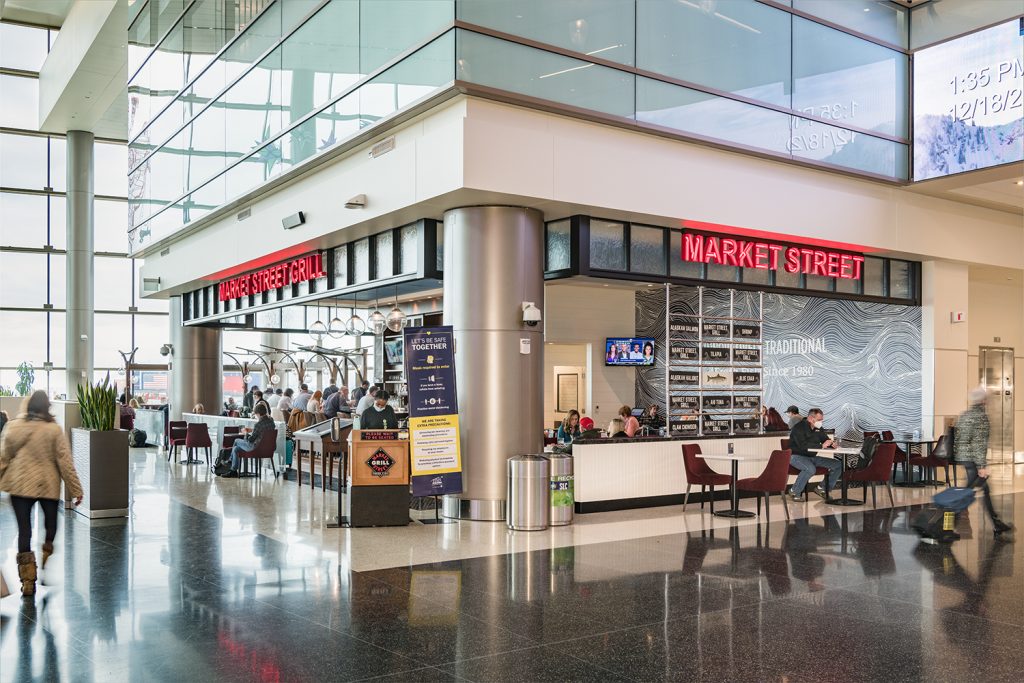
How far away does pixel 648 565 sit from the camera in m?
7.96

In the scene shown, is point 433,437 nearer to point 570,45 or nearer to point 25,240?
point 570,45

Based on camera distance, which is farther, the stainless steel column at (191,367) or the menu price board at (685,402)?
the stainless steel column at (191,367)

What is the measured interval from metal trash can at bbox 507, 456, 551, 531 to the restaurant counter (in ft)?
3.16

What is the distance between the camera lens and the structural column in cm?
1505

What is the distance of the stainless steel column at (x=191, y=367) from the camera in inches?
856

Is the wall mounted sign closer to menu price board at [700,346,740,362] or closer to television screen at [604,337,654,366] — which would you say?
menu price board at [700,346,740,362]

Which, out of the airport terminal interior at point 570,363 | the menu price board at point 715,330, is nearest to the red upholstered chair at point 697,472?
the airport terminal interior at point 570,363

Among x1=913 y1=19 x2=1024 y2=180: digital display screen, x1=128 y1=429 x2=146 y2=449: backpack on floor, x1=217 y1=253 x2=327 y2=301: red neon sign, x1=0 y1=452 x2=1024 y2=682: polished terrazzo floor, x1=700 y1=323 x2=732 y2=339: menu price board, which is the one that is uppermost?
x1=913 y1=19 x2=1024 y2=180: digital display screen

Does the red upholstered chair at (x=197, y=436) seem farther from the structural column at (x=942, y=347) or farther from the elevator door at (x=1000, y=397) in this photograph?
the elevator door at (x=1000, y=397)

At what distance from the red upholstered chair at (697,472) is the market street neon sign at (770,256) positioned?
8.96 ft

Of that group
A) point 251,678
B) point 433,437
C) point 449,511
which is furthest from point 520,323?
point 251,678

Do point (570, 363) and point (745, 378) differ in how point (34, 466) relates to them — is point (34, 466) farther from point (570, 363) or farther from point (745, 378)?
point (570, 363)

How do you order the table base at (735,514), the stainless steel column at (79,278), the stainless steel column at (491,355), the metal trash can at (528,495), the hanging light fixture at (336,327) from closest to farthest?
the metal trash can at (528,495)
the stainless steel column at (491,355)
the table base at (735,514)
the hanging light fixture at (336,327)
the stainless steel column at (79,278)

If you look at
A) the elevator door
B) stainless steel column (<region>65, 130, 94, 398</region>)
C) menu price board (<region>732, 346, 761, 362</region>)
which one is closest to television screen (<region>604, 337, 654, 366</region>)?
menu price board (<region>732, 346, 761, 362</region>)
